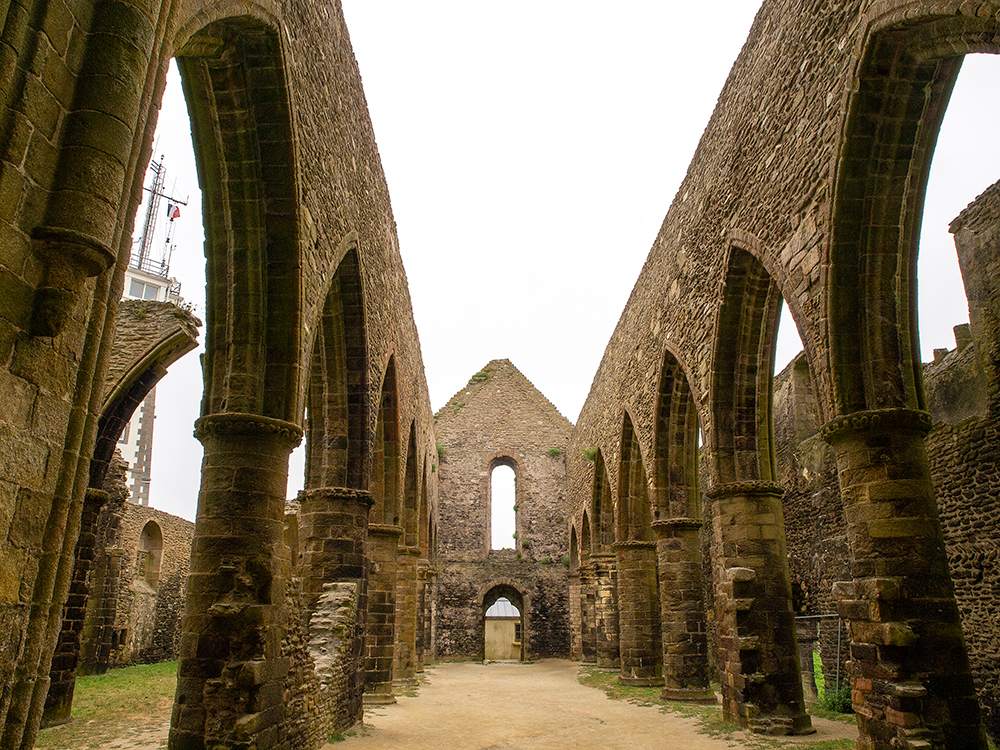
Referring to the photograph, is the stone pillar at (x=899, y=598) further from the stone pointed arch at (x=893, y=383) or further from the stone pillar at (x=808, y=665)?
the stone pillar at (x=808, y=665)

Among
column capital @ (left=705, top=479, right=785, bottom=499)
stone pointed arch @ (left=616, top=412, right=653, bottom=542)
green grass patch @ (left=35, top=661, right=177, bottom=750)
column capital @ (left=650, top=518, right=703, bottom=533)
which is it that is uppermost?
stone pointed arch @ (left=616, top=412, right=653, bottom=542)

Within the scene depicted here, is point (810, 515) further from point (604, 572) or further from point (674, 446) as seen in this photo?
point (604, 572)

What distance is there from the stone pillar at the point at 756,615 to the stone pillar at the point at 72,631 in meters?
7.74

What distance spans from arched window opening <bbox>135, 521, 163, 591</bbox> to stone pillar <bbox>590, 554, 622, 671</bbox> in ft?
40.9

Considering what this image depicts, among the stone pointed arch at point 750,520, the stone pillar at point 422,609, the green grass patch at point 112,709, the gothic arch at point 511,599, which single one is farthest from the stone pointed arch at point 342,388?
the gothic arch at point 511,599

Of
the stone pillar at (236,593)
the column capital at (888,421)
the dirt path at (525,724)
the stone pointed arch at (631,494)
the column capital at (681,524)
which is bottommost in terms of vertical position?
the dirt path at (525,724)

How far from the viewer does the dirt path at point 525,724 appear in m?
7.66

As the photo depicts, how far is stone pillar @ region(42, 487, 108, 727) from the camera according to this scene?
845 cm

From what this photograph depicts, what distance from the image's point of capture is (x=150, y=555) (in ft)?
66.2

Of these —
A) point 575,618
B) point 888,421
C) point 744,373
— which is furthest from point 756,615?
point 575,618

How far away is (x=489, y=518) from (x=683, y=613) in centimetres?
1489

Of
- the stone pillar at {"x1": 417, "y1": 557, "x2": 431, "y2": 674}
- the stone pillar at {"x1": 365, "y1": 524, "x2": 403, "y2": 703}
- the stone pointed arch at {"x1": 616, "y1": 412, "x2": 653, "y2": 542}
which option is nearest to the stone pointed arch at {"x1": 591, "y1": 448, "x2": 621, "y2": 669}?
the stone pointed arch at {"x1": 616, "y1": 412, "x2": 653, "y2": 542}

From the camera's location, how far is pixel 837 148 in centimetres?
595

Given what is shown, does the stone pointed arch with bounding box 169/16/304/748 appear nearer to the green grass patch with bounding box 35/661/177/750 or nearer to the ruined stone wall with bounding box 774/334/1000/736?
the green grass patch with bounding box 35/661/177/750
